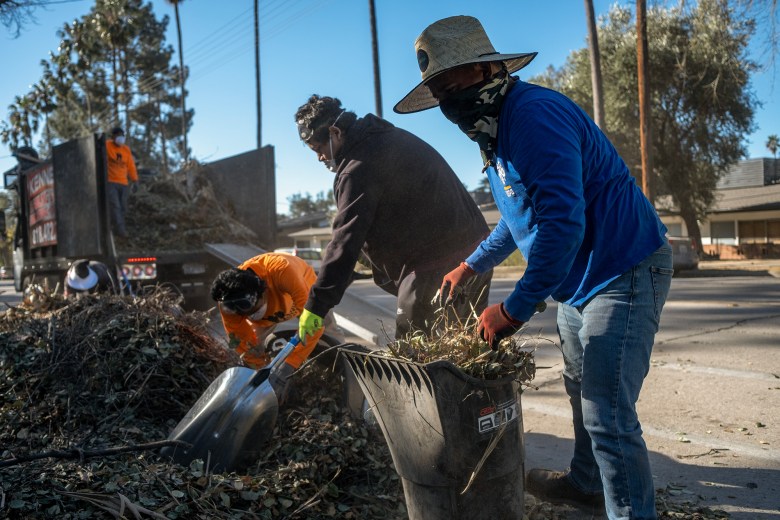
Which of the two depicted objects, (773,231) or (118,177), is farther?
(773,231)

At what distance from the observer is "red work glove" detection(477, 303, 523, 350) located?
2.13 meters

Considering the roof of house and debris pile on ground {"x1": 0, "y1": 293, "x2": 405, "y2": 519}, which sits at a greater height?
the roof of house

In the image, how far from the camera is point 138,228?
9.40 m

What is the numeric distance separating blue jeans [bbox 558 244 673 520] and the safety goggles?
97.5 inches

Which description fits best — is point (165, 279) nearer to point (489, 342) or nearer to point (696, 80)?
point (489, 342)

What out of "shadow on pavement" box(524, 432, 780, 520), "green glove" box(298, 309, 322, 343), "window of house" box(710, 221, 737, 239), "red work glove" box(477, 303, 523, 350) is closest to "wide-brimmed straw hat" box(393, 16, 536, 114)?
"red work glove" box(477, 303, 523, 350)

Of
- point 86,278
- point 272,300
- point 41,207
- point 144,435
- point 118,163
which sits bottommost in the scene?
point 144,435

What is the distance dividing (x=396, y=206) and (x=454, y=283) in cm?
84

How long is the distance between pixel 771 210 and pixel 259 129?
82.1ft

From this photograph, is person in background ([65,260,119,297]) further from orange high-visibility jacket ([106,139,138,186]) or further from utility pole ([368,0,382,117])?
utility pole ([368,0,382,117])

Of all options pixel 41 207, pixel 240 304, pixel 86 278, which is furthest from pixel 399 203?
pixel 41 207

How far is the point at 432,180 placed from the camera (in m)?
3.64

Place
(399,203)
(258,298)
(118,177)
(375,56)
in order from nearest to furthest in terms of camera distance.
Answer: (399,203), (258,298), (118,177), (375,56)

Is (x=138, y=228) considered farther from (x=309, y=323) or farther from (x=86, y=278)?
(x=309, y=323)
